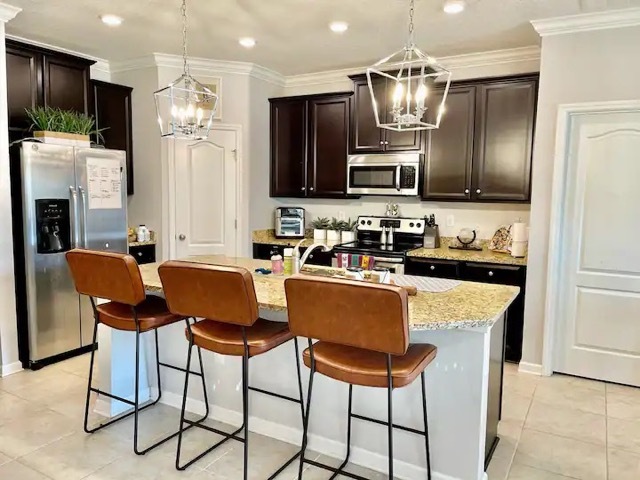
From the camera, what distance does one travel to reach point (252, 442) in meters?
2.70

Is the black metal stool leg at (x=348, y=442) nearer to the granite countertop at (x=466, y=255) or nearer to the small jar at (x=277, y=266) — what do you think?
the small jar at (x=277, y=266)

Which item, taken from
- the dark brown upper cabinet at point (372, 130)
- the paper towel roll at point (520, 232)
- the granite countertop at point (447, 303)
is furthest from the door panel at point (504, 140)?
the granite countertop at point (447, 303)

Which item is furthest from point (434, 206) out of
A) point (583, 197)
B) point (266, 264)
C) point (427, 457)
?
point (427, 457)

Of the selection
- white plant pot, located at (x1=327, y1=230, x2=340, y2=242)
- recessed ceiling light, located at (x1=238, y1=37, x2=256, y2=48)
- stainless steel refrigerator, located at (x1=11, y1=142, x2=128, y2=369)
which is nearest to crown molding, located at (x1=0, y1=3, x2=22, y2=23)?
stainless steel refrigerator, located at (x1=11, y1=142, x2=128, y2=369)

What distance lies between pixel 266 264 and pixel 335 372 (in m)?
1.47

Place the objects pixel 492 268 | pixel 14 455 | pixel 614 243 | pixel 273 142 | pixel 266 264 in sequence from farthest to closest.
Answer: pixel 273 142 → pixel 492 268 → pixel 614 243 → pixel 266 264 → pixel 14 455

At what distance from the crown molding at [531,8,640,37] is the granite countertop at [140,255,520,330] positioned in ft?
6.91

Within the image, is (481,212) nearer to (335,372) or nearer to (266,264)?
(266,264)

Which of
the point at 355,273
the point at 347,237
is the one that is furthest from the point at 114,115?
the point at 355,273

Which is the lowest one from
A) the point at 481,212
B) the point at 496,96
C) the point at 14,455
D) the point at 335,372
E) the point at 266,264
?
the point at 14,455

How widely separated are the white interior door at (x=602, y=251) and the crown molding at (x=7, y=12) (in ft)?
13.5

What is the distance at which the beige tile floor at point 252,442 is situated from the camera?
2436 millimetres

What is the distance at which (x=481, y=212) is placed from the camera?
4.60m

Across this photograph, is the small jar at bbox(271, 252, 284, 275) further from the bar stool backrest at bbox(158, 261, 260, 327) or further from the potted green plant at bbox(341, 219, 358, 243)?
the potted green plant at bbox(341, 219, 358, 243)
